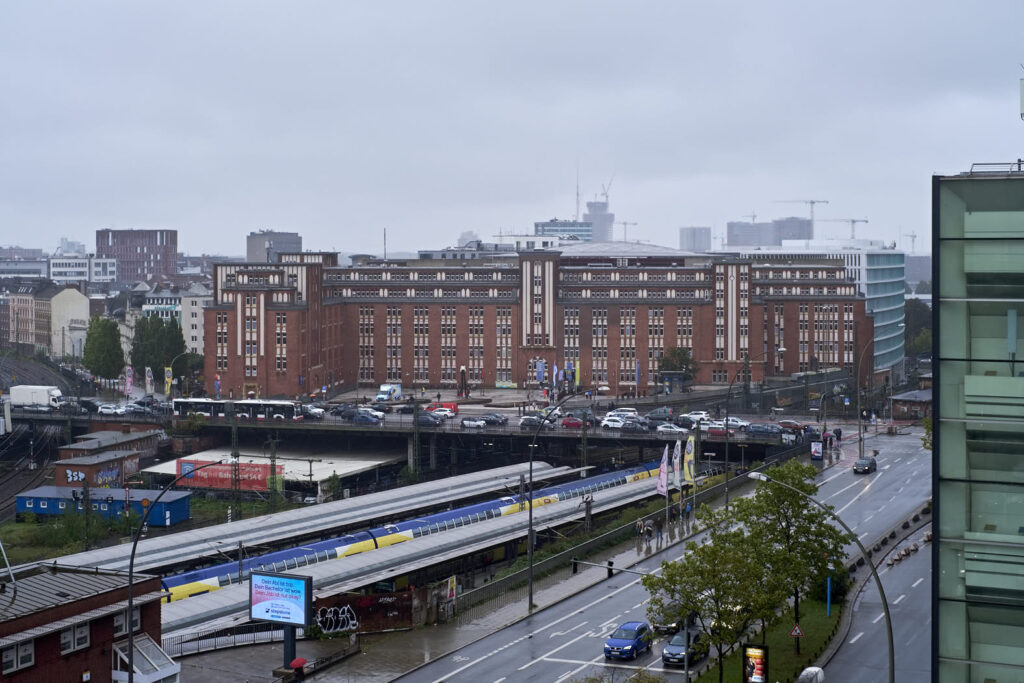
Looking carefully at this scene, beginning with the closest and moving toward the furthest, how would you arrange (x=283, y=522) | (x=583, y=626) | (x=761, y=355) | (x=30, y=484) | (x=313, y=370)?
(x=583, y=626)
(x=283, y=522)
(x=30, y=484)
(x=313, y=370)
(x=761, y=355)

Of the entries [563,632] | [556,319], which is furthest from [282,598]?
[556,319]

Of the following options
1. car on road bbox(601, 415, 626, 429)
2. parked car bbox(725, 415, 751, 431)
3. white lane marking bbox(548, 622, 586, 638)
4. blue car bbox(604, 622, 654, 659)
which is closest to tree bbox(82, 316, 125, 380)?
car on road bbox(601, 415, 626, 429)

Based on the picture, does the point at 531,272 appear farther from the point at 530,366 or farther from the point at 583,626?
the point at 583,626

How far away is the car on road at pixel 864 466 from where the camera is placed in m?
78.7

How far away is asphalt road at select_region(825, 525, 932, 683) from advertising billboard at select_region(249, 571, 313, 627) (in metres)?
16.4

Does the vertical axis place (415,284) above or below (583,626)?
above

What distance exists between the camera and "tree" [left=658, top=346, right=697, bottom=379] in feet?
407

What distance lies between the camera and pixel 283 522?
64.2 metres

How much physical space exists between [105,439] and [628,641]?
64.8 meters

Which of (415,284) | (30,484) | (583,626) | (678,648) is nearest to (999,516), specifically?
(678,648)

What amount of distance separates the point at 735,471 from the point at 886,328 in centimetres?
8509

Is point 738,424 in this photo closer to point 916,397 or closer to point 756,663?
point 916,397

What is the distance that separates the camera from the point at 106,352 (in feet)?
460

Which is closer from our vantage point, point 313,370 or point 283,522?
point 283,522
